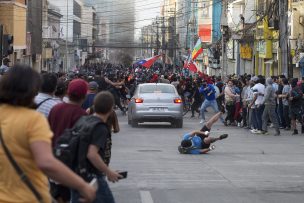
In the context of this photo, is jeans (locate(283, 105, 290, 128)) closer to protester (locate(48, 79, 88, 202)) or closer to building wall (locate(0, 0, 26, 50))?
protester (locate(48, 79, 88, 202))

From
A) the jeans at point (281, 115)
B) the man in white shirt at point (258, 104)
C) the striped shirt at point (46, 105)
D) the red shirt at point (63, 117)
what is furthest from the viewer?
the jeans at point (281, 115)

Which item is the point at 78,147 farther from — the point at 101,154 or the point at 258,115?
the point at 258,115

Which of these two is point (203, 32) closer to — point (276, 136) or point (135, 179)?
point (276, 136)

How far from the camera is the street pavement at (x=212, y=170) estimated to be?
36.3ft

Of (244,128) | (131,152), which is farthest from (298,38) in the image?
(131,152)

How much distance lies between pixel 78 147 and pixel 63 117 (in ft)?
3.15

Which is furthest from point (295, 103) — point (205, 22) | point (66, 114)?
point (205, 22)

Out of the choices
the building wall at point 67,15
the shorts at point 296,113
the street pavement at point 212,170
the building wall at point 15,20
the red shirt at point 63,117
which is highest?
the building wall at point 67,15

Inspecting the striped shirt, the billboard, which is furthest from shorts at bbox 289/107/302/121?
the billboard

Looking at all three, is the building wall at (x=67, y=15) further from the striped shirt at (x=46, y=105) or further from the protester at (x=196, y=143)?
the striped shirt at (x=46, y=105)

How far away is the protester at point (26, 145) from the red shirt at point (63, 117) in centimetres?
253

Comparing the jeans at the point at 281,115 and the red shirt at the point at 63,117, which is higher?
the red shirt at the point at 63,117

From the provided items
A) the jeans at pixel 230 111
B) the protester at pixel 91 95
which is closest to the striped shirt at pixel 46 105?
the protester at pixel 91 95

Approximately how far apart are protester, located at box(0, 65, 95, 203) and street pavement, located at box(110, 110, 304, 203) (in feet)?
18.1
